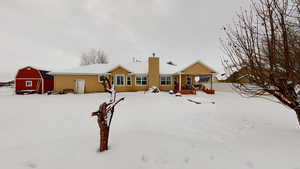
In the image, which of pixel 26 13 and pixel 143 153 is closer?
pixel 143 153

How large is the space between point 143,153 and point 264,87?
3.60 meters

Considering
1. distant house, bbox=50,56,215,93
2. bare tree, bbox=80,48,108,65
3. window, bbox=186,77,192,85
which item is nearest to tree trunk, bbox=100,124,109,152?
distant house, bbox=50,56,215,93

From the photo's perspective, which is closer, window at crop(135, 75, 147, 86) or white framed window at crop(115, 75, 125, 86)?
white framed window at crop(115, 75, 125, 86)

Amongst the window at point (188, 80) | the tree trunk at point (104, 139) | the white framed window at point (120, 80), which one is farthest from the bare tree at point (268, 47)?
the window at point (188, 80)

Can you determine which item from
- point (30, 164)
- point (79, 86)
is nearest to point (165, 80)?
point (79, 86)

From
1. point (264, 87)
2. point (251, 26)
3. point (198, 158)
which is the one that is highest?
point (251, 26)

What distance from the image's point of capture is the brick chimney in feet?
55.7

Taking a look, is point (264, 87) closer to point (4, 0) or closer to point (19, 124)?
point (19, 124)

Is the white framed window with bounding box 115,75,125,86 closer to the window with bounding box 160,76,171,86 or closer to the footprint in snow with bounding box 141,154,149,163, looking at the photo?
the window with bounding box 160,76,171,86

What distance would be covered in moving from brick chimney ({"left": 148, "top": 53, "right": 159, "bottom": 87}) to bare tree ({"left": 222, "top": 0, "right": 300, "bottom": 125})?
13.5m

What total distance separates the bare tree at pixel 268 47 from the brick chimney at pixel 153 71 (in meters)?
13.5

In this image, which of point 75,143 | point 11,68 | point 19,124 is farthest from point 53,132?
point 11,68

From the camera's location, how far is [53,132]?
4.07 metres

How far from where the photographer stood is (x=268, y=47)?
2.92 m
